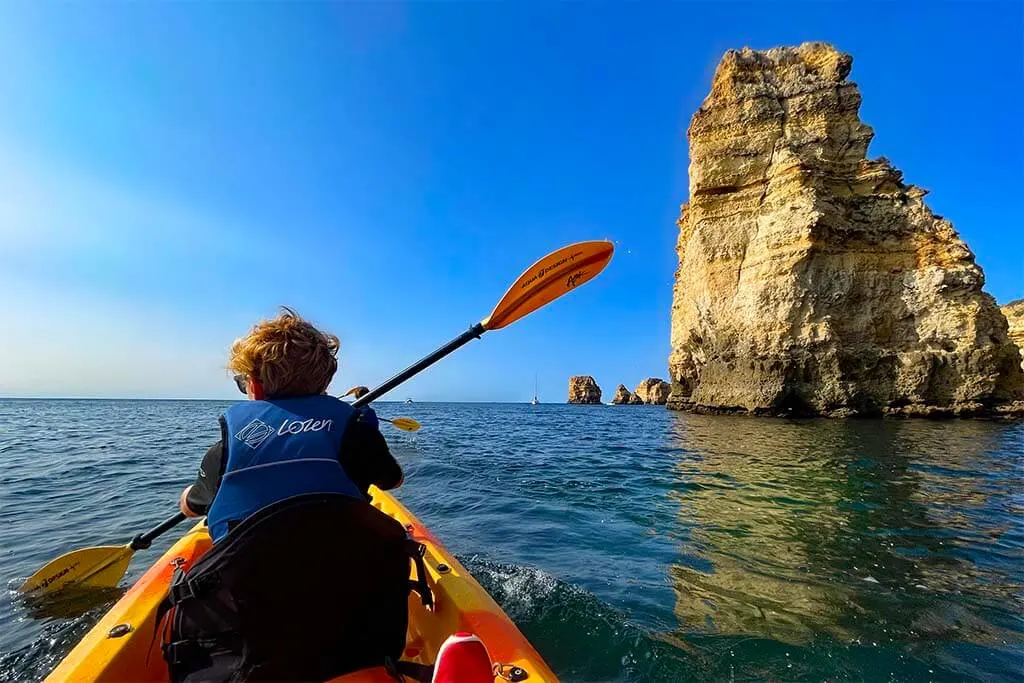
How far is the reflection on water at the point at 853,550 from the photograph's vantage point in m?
3.42

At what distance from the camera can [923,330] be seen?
2306cm

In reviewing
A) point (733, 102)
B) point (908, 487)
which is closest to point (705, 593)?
point (908, 487)

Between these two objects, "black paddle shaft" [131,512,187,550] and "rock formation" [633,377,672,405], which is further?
"rock formation" [633,377,672,405]

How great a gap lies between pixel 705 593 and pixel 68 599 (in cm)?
534

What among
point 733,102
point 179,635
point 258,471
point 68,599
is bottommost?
point 68,599

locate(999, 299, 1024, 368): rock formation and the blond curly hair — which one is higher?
locate(999, 299, 1024, 368): rock formation

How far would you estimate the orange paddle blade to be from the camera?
460cm

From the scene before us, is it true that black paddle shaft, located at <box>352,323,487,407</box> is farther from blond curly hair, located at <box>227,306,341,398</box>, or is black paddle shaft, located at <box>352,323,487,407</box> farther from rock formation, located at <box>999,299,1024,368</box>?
rock formation, located at <box>999,299,1024,368</box>

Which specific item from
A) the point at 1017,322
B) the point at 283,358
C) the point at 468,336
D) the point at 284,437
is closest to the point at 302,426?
the point at 284,437

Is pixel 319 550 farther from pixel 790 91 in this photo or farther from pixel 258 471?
pixel 790 91

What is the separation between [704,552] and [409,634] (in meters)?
3.21

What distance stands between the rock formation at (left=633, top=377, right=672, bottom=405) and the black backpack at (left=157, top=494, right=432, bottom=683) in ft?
271

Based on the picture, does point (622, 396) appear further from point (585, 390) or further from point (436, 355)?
point (436, 355)

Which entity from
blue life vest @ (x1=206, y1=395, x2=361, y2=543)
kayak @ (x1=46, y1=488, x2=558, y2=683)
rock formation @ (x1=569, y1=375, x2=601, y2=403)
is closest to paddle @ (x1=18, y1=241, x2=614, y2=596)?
kayak @ (x1=46, y1=488, x2=558, y2=683)
